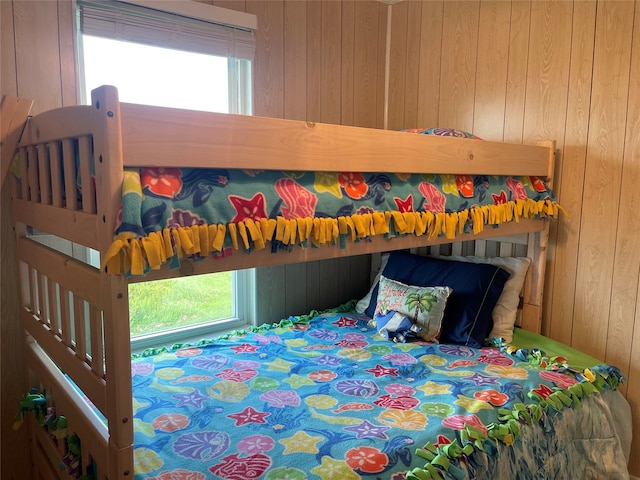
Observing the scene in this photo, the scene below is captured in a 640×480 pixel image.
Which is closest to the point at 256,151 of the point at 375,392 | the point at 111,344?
the point at 111,344

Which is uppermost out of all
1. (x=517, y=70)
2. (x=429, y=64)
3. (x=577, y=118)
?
(x=429, y=64)

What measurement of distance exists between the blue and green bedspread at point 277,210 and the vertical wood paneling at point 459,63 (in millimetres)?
774

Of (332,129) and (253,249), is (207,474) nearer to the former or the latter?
(253,249)

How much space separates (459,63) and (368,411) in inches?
73.7

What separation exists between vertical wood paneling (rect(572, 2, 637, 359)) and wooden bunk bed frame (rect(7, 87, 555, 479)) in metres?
0.64

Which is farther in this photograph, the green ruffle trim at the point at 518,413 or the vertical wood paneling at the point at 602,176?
the vertical wood paneling at the point at 602,176

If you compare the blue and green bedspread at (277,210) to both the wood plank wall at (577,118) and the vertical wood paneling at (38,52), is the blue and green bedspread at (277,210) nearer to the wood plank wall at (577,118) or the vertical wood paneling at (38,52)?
the wood plank wall at (577,118)

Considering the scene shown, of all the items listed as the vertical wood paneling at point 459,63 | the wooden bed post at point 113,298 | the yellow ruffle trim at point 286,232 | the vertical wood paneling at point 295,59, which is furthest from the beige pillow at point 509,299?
the wooden bed post at point 113,298

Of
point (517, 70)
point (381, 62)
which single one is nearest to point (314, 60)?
point (381, 62)

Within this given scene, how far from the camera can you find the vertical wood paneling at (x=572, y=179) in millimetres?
2123

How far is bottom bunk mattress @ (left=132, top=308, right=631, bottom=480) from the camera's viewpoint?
4.34ft

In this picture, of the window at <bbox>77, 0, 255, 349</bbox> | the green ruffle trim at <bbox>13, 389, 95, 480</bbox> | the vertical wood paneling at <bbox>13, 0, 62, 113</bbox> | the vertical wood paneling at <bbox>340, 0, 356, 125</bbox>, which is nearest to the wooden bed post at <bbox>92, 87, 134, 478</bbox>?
the green ruffle trim at <bbox>13, 389, 95, 480</bbox>

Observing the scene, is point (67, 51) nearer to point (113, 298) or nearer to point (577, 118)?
point (113, 298)

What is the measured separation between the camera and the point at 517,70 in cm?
235
